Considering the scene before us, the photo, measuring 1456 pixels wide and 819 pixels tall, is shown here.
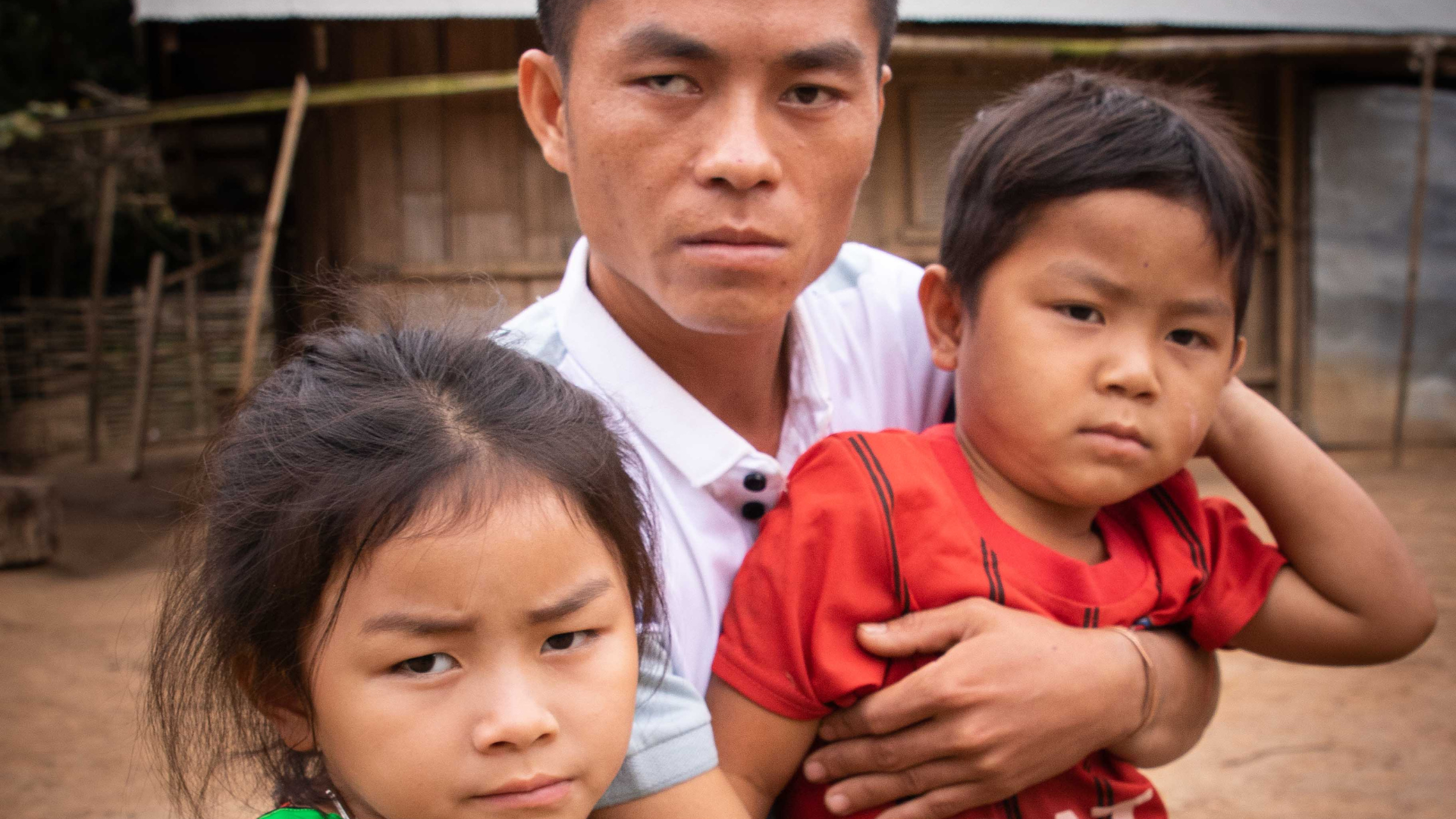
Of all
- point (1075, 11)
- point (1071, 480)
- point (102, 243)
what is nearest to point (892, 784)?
point (1071, 480)

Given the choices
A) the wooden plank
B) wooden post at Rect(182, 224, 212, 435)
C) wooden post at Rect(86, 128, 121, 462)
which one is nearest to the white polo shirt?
the wooden plank

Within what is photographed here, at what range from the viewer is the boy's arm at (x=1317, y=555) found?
177 centimetres

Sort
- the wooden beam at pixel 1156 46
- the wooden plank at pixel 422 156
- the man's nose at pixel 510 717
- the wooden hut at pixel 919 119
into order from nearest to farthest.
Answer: the man's nose at pixel 510 717
the wooden beam at pixel 1156 46
the wooden hut at pixel 919 119
the wooden plank at pixel 422 156

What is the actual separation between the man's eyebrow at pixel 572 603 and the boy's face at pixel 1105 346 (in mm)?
664

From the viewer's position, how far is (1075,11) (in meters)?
7.26

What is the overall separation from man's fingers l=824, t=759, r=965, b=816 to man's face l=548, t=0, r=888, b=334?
0.65 meters

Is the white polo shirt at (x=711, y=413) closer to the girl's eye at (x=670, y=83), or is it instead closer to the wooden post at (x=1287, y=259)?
Answer: the girl's eye at (x=670, y=83)

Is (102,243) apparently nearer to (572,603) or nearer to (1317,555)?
(572,603)

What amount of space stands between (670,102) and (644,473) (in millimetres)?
516

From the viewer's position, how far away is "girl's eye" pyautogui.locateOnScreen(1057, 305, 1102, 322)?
1584 mm

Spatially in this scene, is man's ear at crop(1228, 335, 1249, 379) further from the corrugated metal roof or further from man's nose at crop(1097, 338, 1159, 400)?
the corrugated metal roof

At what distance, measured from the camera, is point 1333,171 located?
8.45m

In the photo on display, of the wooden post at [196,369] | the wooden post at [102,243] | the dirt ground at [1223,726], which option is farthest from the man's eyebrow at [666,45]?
the wooden post at [196,369]

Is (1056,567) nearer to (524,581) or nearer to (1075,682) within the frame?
(1075,682)
